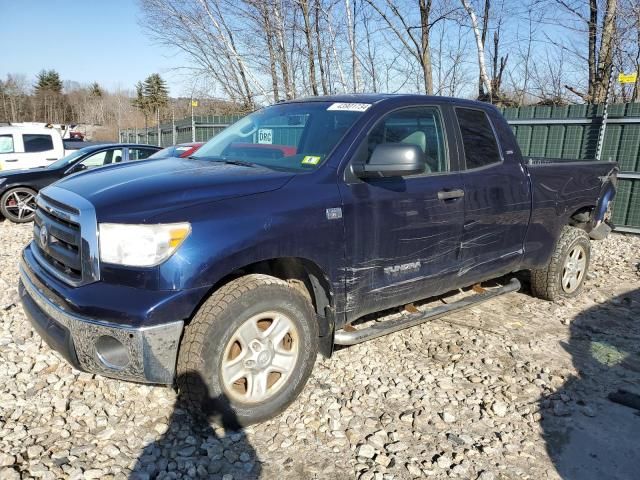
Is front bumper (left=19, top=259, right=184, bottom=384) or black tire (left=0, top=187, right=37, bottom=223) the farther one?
black tire (left=0, top=187, right=37, bottom=223)

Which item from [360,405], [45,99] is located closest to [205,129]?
[360,405]

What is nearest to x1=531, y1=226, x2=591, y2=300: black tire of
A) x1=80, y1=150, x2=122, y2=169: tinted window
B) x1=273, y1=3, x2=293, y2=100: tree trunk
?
x1=80, y1=150, x2=122, y2=169: tinted window

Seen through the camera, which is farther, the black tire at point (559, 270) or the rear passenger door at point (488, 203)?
the black tire at point (559, 270)

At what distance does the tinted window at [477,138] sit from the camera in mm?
3836

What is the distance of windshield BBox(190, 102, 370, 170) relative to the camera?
3.13m

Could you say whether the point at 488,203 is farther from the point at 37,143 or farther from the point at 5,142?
the point at 5,142

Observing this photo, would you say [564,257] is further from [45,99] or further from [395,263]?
[45,99]

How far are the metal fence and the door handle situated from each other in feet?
21.6

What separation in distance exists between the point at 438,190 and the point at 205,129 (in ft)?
47.4

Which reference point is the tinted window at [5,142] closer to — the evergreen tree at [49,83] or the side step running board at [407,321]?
the side step running board at [407,321]

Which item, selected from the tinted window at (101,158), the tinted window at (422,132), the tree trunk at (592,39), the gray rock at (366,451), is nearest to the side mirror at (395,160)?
the tinted window at (422,132)

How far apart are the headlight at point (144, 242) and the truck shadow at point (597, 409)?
227cm

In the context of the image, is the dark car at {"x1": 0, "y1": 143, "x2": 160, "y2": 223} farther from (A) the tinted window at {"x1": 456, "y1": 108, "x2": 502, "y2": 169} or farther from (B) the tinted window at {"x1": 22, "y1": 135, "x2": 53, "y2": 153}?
(A) the tinted window at {"x1": 456, "y1": 108, "x2": 502, "y2": 169}

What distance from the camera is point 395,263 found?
325cm
